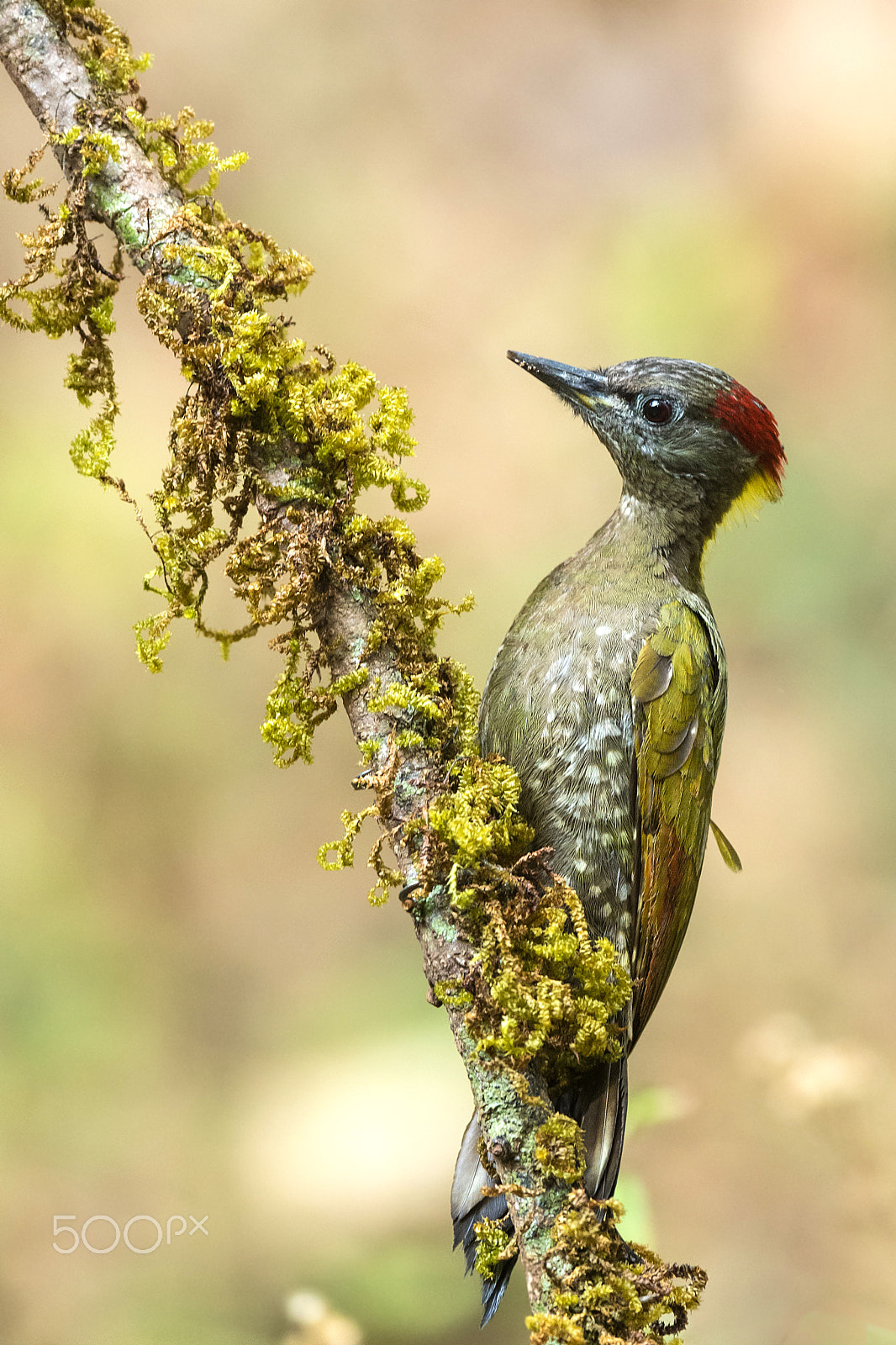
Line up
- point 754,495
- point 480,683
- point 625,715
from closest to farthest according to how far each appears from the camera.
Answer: point 625,715 → point 754,495 → point 480,683

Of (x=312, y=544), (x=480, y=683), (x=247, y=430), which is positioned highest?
(x=480, y=683)

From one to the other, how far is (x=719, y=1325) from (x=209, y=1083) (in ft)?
5.51

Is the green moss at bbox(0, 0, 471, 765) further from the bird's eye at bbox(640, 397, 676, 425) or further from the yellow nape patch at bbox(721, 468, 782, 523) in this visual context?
the yellow nape patch at bbox(721, 468, 782, 523)

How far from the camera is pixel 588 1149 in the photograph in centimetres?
208

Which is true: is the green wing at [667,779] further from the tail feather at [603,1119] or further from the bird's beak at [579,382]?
the bird's beak at [579,382]

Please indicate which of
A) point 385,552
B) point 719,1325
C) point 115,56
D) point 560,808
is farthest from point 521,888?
point 719,1325

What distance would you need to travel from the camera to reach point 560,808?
2.14 m

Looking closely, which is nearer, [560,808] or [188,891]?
[560,808]

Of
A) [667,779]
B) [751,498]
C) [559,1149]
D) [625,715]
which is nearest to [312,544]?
[625,715]

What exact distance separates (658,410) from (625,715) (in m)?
0.66

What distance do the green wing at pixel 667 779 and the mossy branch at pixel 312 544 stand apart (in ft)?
0.94

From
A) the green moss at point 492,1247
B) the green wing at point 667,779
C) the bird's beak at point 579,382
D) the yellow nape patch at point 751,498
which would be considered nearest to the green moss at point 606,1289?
the green moss at point 492,1247

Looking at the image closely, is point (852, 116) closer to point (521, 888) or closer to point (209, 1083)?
point (521, 888)

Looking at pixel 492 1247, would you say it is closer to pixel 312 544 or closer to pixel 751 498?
pixel 312 544
